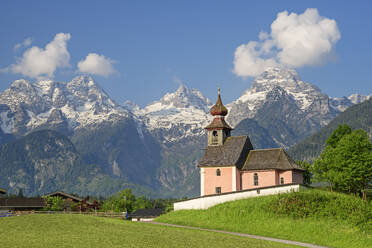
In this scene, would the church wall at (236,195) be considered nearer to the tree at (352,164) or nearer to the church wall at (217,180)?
the tree at (352,164)

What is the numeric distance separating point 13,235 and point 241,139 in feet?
192

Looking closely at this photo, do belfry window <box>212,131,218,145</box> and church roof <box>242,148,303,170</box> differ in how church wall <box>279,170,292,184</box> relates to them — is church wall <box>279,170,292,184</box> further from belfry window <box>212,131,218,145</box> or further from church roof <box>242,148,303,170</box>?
belfry window <box>212,131,218,145</box>

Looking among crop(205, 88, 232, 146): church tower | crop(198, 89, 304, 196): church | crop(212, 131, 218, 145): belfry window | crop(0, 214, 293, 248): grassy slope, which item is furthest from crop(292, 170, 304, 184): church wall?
crop(0, 214, 293, 248): grassy slope

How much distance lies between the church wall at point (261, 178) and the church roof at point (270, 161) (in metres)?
0.90

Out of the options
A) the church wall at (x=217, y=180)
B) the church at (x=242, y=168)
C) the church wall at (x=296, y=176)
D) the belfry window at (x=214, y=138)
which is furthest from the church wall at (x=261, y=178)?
the belfry window at (x=214, y=138)

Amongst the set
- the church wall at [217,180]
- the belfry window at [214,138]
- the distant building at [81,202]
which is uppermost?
the belfry window at [214,138]

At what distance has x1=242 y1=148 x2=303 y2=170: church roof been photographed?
93.8 m

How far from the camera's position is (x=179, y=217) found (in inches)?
3187

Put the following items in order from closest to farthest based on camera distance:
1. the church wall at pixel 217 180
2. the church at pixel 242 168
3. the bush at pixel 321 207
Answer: the bush at pixel 321 207 → the church at pixel 242 168 → the church wall at pixel 217 180

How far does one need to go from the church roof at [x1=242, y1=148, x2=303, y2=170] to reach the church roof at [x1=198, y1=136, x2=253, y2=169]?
1547mm

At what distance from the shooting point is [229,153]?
100 m

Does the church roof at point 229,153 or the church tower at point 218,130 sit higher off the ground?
the church tower at point 218,130

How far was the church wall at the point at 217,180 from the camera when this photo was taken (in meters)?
97.8

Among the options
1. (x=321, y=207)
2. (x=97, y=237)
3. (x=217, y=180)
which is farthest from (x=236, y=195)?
(x=97, y=237)
